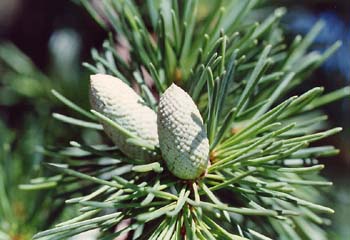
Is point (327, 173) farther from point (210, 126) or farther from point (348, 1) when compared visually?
point (210, 126)

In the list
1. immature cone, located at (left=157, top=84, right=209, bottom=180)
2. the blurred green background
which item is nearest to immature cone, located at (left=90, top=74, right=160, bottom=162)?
immature cone, located at (left=157, top=84, right=209, bottom=180)

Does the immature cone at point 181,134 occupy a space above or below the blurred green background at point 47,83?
below

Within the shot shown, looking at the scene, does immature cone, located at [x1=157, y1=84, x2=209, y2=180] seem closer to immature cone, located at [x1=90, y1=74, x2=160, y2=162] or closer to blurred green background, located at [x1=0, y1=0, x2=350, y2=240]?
immature cone, located at [x1=90, y1=74, x2=160, y2=162]

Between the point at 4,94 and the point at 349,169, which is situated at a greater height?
the point at 4,94

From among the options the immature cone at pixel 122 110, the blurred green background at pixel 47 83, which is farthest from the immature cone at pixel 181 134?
the blurred green background at pixel 47 83

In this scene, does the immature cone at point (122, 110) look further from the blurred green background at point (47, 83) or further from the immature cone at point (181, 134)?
the blurred green background at point (47, 83)

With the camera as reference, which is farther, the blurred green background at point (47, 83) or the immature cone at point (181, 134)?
the blurred green background at point (47, 83)

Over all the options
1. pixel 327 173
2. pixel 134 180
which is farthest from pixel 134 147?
pixel 327 173
